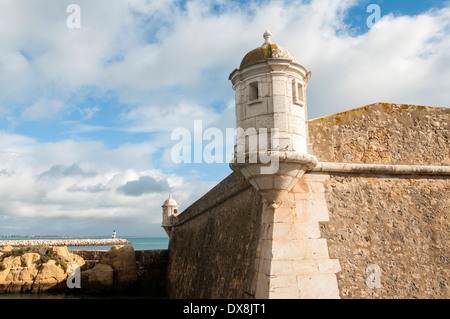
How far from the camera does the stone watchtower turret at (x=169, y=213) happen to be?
1827 cm

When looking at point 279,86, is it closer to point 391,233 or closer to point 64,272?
point 391,233

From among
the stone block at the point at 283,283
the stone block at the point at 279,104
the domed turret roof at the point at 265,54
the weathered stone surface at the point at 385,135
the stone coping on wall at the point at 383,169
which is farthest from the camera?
the weathered stone surface at the point at 385,135

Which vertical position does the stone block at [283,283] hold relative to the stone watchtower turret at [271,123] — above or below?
below

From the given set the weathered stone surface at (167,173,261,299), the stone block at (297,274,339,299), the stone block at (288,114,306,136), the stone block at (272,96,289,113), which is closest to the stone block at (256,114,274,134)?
the stone block at (272,96,289,113)

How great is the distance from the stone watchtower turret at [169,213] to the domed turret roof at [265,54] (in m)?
13.4

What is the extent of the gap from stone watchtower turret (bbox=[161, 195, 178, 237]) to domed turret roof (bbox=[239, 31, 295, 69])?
43.9ft

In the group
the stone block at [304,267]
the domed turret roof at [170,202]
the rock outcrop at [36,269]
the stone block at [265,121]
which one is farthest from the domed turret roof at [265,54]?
the rock outcrop at [36,269]

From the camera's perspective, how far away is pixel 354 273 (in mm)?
5715

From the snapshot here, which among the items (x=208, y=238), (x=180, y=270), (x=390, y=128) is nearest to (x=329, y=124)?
(x=390, y=128)

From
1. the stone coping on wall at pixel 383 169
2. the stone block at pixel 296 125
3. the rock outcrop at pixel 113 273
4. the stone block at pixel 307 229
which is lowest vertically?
the rock outcrop at pixel 113 273

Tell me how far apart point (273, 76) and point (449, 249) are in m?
4.44

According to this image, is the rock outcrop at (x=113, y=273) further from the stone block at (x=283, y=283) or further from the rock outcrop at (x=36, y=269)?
the stone block at (x=283, y=283)

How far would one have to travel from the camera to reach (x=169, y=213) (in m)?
18.3
